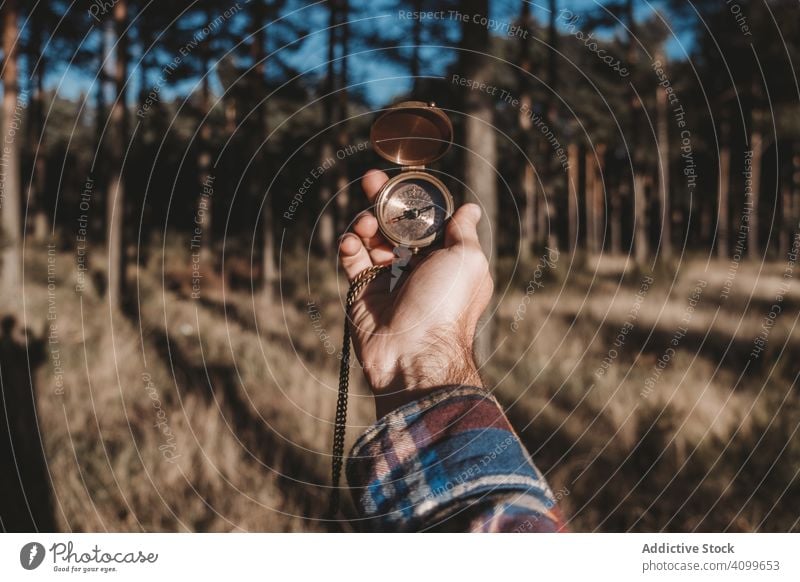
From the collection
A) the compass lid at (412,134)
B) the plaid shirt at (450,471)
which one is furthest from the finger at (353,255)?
the plaid shirt at (450,471)

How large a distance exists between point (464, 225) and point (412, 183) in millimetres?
229

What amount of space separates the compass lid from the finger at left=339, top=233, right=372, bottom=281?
0.33 m

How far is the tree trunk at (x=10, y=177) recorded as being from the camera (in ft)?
19.5

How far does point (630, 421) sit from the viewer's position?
154 inches

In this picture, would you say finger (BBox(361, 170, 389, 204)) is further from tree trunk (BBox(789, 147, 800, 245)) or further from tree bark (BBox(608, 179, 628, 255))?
tree bark (BBox(608, 179, 628, 255))

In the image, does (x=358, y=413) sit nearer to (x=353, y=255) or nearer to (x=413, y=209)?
(x=353, y=255)

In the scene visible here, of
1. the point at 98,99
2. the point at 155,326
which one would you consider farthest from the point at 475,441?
the point at 98,99

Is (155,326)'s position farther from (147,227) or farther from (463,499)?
(147,227)
